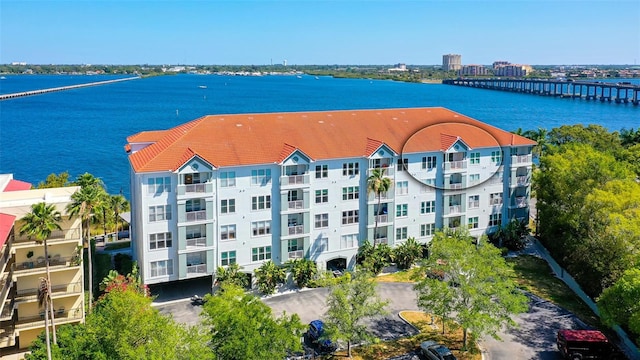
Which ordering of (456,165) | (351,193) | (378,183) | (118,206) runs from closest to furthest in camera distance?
(378,183), (351,193), (456,165), (118,206)

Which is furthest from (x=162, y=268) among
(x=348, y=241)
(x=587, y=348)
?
(x=587, y=348)

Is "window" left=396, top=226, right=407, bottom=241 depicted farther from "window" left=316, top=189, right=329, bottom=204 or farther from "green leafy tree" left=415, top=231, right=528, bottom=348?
"green leafy tree" left=415, top=231, right=528, bottom=348

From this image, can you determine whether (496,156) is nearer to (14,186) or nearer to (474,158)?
(474,158)

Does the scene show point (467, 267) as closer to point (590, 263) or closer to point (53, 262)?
point (590, 263)

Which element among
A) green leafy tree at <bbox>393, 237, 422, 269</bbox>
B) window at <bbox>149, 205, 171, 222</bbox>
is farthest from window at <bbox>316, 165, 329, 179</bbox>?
window at <bbox>149, 205, 171, 222</bbox>

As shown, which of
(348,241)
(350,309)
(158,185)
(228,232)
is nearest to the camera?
(350,309)

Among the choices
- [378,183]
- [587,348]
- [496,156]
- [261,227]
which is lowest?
[587,348]
